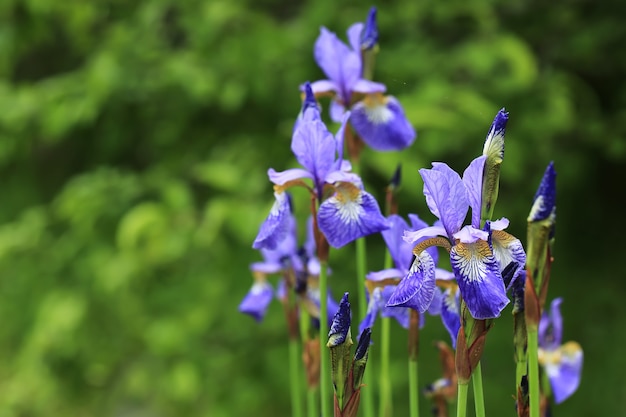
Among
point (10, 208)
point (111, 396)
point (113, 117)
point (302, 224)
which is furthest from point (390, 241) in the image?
point (10, 208)

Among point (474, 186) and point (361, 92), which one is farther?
point (361, 92)

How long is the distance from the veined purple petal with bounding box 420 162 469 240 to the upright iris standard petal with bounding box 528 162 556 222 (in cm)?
6

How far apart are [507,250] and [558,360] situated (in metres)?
0.28

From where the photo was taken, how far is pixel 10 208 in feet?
7.14

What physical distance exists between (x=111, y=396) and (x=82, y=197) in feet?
2.12

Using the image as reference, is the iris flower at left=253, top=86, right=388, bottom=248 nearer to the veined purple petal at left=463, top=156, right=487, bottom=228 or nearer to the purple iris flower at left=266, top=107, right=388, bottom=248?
the purple iris flower at left=266, top=107, right=388, bottom=248

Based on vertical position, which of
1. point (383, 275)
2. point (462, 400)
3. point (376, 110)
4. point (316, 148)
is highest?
point (376, 110)

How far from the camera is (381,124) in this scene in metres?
0.71

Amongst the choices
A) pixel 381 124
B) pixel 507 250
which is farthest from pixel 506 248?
pixel 381 124

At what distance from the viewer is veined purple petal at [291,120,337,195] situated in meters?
0.54

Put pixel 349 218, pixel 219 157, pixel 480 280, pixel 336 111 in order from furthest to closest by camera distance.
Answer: pixel 219 157 → pixel 336 111 → pixel 349 218 → pixel 480 280

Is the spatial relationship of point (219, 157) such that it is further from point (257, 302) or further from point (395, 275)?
point (395, 275)

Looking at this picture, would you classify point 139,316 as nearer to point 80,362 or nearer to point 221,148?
point 80,362

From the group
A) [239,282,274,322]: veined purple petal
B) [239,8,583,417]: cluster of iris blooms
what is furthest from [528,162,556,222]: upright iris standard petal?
[239,282,274,322]: veined purple petal
